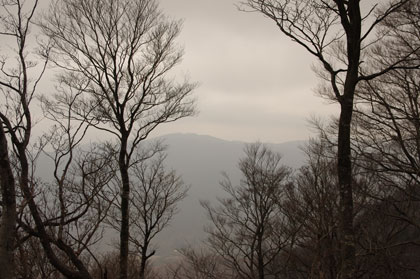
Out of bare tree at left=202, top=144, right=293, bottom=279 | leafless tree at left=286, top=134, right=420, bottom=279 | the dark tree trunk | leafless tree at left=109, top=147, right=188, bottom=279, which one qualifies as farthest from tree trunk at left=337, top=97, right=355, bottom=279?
bare tree at left=202, top=144, right=293, bottom=279

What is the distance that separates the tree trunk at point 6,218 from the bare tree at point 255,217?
11.8m

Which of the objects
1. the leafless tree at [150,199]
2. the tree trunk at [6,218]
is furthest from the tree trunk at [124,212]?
the leafless tree at [150,199]

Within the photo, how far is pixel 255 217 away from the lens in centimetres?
1457

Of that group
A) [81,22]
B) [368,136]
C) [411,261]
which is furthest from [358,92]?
[411,261]

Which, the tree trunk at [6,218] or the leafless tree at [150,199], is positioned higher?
the leafless tree at [150,199]

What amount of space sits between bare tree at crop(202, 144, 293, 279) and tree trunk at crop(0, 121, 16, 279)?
465 inches

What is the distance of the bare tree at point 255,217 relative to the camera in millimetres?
13984

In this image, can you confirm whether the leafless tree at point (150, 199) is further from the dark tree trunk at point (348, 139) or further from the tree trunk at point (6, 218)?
the tree trunk at point (6, 218)

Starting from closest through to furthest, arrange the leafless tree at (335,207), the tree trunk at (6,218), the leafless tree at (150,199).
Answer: the tree trunk at (6,218) → the leafless tree at (335,207) → the leafless tree at (150,199)

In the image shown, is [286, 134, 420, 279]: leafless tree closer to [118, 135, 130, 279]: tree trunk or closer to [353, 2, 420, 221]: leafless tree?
[353, 2, 420, 221]: leafless tree

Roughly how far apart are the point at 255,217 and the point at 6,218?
12597 millimetres

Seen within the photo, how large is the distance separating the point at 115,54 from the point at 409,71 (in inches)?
302

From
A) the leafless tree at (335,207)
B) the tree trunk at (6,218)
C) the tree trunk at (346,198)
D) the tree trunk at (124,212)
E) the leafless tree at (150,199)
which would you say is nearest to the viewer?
the tree trunk at (6,218)

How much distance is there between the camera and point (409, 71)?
29.0ft
